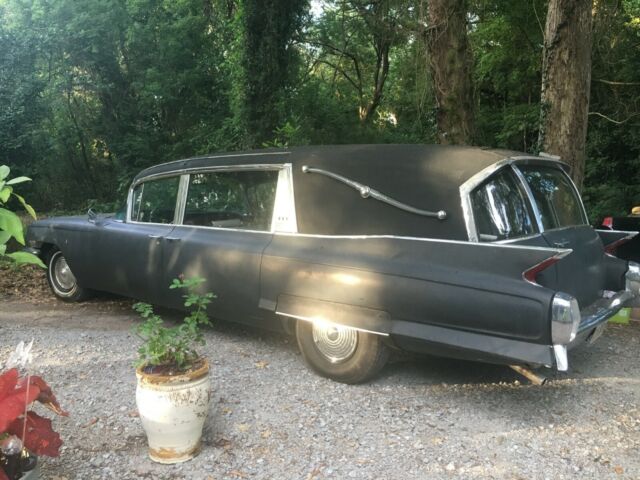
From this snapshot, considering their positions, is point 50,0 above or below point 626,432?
above

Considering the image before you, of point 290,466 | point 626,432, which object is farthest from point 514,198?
point 290,466

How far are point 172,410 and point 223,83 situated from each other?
1300cm

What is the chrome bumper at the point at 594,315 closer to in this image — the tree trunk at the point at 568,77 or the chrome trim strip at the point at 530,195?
the chrome trim strip at the point at 530,195

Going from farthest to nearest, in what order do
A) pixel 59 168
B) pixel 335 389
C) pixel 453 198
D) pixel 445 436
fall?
pixel 59 168
pixel 335 389
pixel 453 198
pixel 445 436

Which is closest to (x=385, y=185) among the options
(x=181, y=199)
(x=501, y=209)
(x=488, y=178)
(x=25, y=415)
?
(x=488, y=178)

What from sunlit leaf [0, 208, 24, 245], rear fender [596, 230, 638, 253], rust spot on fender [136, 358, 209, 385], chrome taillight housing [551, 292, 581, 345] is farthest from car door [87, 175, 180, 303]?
rear fender [596, 230, 638, 253]

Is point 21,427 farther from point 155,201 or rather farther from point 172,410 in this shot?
point 155,201

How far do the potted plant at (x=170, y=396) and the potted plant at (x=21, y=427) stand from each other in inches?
19.6

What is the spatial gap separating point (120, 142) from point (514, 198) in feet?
44.4

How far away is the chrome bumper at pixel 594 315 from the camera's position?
10.2ft

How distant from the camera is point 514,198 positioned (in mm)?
3754

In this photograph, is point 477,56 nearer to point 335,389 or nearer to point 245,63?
point 245,63

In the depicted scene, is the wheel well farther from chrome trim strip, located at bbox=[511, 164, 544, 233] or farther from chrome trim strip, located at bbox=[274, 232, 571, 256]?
chrome trim strip, located at bbox=[511, 164, 544, 233]

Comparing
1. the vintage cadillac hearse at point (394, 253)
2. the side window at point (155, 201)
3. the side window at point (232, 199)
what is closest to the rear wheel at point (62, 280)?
the side window at point (155, 201)
